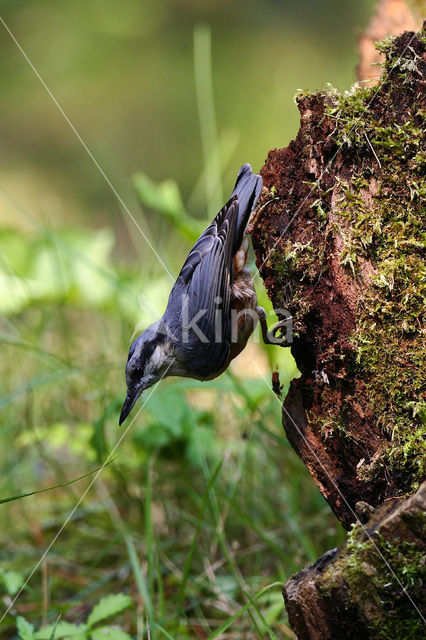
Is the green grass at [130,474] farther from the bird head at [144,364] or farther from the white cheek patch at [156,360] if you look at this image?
the white cheek patch at [156,360]

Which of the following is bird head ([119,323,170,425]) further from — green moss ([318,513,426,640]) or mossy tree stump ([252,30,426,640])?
green moss ([318,513,426,640])

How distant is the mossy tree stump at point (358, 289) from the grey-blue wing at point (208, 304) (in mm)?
600

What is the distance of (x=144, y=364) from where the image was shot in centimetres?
254

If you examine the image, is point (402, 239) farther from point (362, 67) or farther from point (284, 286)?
point (362, 67)

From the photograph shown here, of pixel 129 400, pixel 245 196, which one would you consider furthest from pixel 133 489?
pixel 245 196

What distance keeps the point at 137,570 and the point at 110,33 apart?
5965 millimetres

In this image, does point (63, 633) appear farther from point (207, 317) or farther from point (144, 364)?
point (207, 317)

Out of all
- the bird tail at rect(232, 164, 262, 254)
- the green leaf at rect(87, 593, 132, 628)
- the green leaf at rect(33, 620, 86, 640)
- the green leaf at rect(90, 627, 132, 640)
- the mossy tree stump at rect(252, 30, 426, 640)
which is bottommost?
the green leaf at rect(90, 627, 132, 640)

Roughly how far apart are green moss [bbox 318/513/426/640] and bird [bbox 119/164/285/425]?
3.49 ft

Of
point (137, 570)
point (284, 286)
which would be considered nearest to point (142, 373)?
point (137, 570)

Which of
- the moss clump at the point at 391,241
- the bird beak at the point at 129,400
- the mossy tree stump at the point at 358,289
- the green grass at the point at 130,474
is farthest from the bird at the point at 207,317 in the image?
the moss clump at the point at 391,241

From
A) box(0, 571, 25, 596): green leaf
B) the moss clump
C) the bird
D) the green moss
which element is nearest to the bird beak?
the bird

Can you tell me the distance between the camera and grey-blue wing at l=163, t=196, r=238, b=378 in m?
2.49

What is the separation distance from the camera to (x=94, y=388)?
10.4 ft
